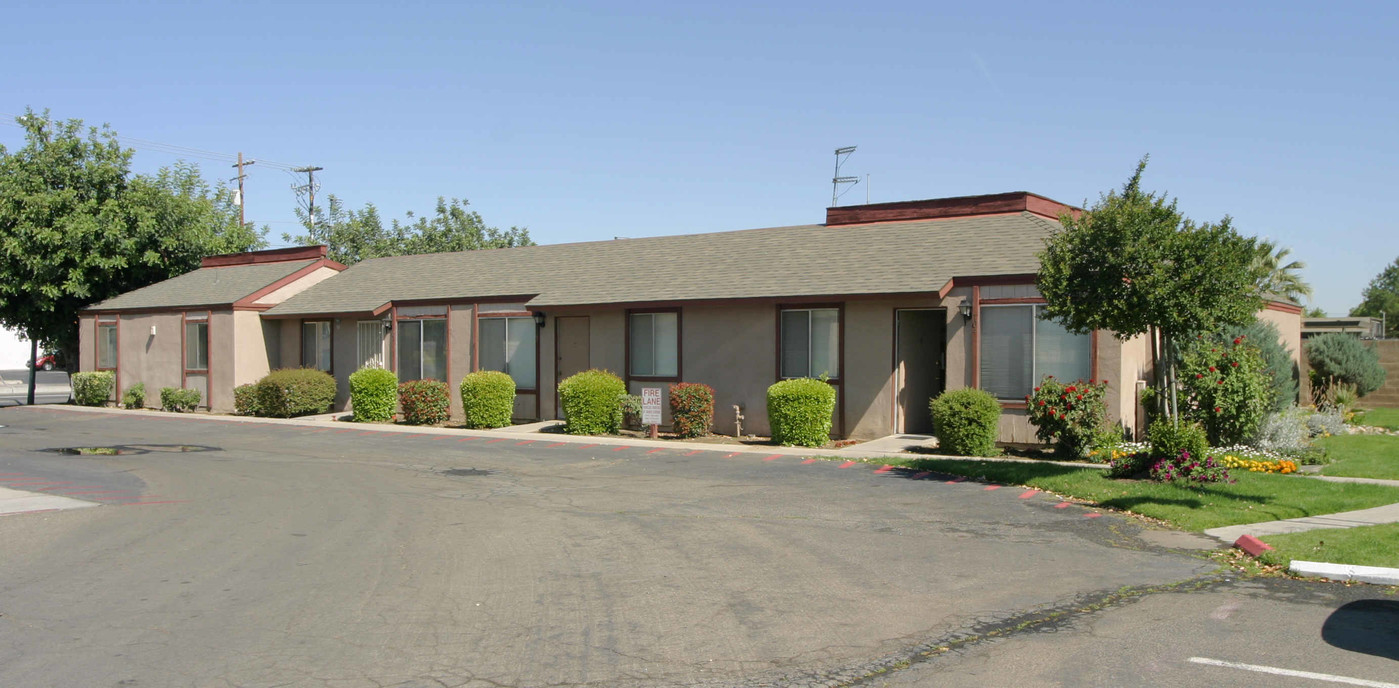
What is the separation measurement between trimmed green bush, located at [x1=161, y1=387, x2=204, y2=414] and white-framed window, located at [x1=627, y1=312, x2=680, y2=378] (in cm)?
1447

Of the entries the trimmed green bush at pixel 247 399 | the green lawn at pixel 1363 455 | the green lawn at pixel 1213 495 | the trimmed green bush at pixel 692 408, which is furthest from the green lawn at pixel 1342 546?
the trimmed green bush at pixel 247 399

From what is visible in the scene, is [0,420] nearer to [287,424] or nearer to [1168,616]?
[287,424]

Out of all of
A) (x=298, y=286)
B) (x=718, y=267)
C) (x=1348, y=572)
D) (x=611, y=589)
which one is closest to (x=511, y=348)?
(x=718, y=267)

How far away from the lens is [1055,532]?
10.4 m

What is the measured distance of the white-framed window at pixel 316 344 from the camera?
2897 cm

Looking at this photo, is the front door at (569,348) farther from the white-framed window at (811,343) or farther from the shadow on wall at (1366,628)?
the shadow on wall at (1366,628)

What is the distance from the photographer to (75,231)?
32.0 meters

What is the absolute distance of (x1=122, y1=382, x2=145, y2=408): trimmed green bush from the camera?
3105 cm

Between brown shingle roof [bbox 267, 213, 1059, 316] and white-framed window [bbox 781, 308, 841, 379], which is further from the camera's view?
white-framed window [bbox 781, 308, 841, 379]

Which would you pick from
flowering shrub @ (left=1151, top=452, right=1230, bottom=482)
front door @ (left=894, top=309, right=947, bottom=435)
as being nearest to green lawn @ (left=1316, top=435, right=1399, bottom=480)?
flowering shrub @ (left=1151, top=452, right=1230, bottom=482)

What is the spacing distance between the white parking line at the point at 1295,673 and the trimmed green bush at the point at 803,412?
1237 centimetres

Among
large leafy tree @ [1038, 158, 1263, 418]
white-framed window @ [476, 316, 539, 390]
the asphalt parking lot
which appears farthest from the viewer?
white-framed window @ [476, 316, 539, 390]

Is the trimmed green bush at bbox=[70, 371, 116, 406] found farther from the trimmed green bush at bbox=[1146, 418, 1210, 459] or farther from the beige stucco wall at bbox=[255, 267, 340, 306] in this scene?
the trimmed green bush at bbox=[1146, 418, 1210, 459]

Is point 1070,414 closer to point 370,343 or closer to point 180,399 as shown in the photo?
point 370,343
